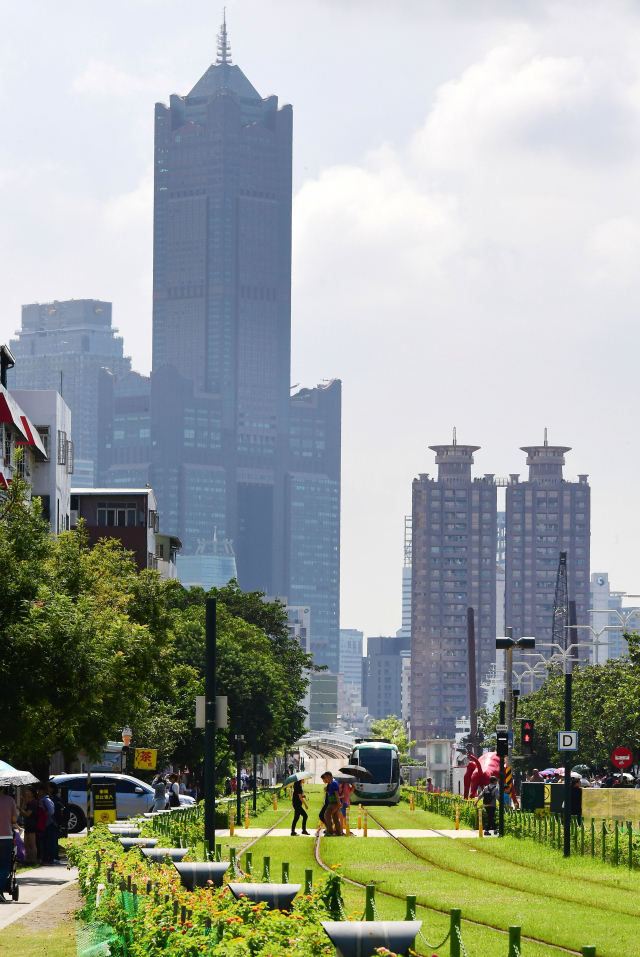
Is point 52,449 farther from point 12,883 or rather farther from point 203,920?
point 203,920

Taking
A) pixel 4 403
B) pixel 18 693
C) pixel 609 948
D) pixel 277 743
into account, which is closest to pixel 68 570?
pixel 18 693

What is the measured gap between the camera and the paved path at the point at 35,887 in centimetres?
2062

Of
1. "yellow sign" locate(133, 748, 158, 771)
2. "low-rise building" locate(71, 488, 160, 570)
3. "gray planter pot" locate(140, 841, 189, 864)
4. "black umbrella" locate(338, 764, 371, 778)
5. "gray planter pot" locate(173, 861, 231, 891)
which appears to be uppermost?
A: "low-rise building" locate(71, 488, 160, 570)

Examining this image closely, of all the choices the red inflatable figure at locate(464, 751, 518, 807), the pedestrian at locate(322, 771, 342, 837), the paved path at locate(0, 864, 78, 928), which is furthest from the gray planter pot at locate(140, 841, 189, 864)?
the red inflatable figure at locate(464, 751, 518, 807)

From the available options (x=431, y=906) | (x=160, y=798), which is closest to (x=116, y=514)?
(x=160, y=798)

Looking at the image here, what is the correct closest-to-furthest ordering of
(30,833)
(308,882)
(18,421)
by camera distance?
(308,882), (30,833), (18,421)

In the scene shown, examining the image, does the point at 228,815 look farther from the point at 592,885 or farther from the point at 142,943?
the point at 142,943

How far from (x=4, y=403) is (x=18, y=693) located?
38.7 meters

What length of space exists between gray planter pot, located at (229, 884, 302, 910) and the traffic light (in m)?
29.9

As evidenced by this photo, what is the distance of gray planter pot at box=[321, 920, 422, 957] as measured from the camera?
1031 cm

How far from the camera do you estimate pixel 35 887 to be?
24.5 m

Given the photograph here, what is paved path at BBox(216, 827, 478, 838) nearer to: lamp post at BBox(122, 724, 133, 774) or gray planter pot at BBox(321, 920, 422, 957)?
lamp post at BBox(122, 724, 133, 774)

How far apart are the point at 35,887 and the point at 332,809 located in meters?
14.8

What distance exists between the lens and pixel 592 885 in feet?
79.7
